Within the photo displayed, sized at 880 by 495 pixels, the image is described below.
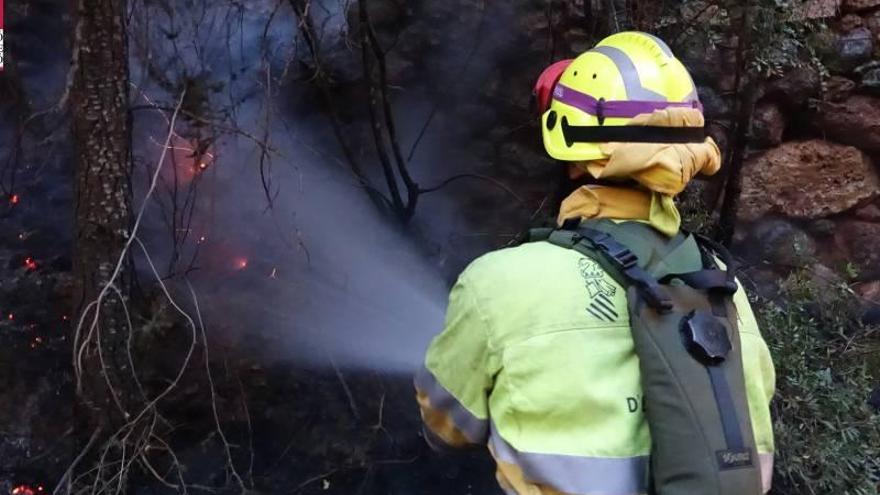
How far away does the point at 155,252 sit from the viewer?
180 inches

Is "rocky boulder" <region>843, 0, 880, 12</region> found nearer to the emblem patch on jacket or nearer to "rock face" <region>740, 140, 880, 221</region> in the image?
"rock face" <region>740, 140, 880, 221</region>

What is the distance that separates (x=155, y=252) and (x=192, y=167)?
0.53 metres

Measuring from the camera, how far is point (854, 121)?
4.55m

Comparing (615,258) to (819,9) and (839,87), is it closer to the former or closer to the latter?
(819,9)

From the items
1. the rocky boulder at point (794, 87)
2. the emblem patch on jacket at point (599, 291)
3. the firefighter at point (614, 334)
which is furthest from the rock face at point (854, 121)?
the emblem patch on jacket at point (599, 291)

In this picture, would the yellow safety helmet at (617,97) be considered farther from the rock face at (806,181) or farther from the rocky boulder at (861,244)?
the rocky boulder at (861,244)

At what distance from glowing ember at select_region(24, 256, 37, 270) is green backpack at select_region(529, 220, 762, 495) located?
3860 mm

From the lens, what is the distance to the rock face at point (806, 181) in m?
4.62

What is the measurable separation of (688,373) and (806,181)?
144 inches

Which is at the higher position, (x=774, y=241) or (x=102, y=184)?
(x=102, y=184)

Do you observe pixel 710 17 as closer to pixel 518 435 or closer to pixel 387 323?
pixel 387 323

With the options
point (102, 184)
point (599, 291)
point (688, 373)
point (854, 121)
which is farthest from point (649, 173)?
point (854, 121)

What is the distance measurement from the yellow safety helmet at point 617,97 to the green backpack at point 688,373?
23 centimetres

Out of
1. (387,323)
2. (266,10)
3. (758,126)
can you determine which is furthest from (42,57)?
(758,126)
